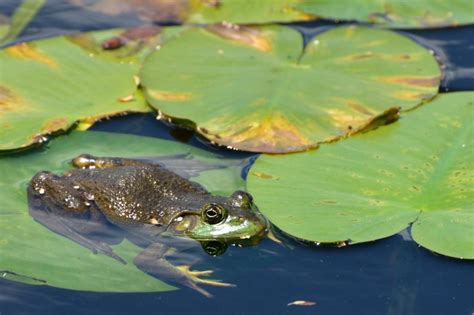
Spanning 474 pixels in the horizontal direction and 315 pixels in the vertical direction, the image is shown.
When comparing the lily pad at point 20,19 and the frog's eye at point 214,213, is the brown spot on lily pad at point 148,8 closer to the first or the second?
the lily pad at point 20,19

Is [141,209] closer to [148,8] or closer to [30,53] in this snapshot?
[30,53]

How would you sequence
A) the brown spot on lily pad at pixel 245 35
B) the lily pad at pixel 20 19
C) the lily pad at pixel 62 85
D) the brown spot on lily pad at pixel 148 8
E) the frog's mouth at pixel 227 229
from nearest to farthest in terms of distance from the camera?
the frog's mouth at pixel 227 229, the lily pad at pixel 62 85, the brown spot on lily pad at pixel 245 35, the lily pad at pixel 20 19, the brown spot on lily pad at pixel 148 8

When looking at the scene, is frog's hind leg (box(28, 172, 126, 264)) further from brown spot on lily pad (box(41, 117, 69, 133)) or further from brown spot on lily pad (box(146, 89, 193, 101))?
brown spot on lily pad (box(146, 89, 193, 101))

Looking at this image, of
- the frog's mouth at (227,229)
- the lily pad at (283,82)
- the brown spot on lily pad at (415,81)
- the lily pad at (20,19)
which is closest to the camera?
the frog's mouth at (227,229)

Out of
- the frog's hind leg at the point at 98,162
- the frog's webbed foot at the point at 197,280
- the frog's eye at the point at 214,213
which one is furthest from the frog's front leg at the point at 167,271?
the frog's hind leg at the point at 98,162

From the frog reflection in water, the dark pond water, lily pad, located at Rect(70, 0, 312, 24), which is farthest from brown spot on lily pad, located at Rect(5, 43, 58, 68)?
the dark pond water

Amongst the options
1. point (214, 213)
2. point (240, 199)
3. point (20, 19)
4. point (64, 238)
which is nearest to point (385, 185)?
point (240, 199)

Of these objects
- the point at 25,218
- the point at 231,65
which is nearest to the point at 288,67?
the point at 231,65
